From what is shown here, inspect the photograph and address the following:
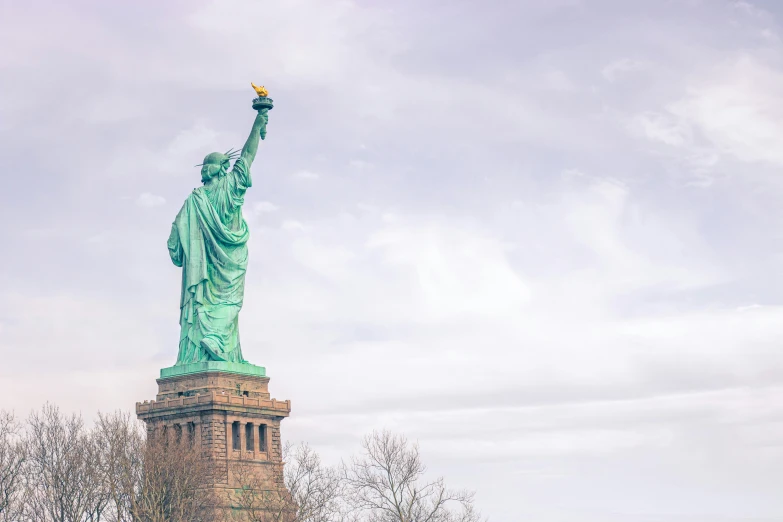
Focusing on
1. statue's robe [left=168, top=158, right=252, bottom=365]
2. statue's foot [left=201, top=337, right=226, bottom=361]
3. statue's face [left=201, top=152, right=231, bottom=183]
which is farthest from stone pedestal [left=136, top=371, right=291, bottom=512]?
statue's face [left=201, top=152, right=231, bottom=183]

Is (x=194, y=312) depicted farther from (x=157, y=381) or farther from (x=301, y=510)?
(x=301, y=510)

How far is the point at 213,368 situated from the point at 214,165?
51.1 feet

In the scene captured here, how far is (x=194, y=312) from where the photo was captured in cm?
9269

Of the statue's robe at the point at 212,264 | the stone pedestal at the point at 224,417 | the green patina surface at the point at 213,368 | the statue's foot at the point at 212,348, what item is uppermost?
the statue's robe at the point at 212,264

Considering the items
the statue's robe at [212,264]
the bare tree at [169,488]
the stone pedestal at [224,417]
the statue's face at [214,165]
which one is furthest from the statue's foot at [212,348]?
the statue's face at [214,165]

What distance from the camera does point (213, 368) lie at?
90.2 metres

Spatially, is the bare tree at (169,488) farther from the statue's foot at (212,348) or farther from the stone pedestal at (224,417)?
the statue's foot at (212,348)

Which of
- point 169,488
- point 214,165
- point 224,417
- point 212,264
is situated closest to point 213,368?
point 224,417

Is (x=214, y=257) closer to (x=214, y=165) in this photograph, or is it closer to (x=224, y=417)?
(x=214, y=165)

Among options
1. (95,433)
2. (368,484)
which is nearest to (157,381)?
(95,433)

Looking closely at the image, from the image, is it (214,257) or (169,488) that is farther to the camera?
(214,257)

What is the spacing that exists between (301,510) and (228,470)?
11.1 meters

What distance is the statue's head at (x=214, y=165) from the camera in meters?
95.4

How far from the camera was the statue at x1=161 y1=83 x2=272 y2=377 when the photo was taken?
92.1 metres
